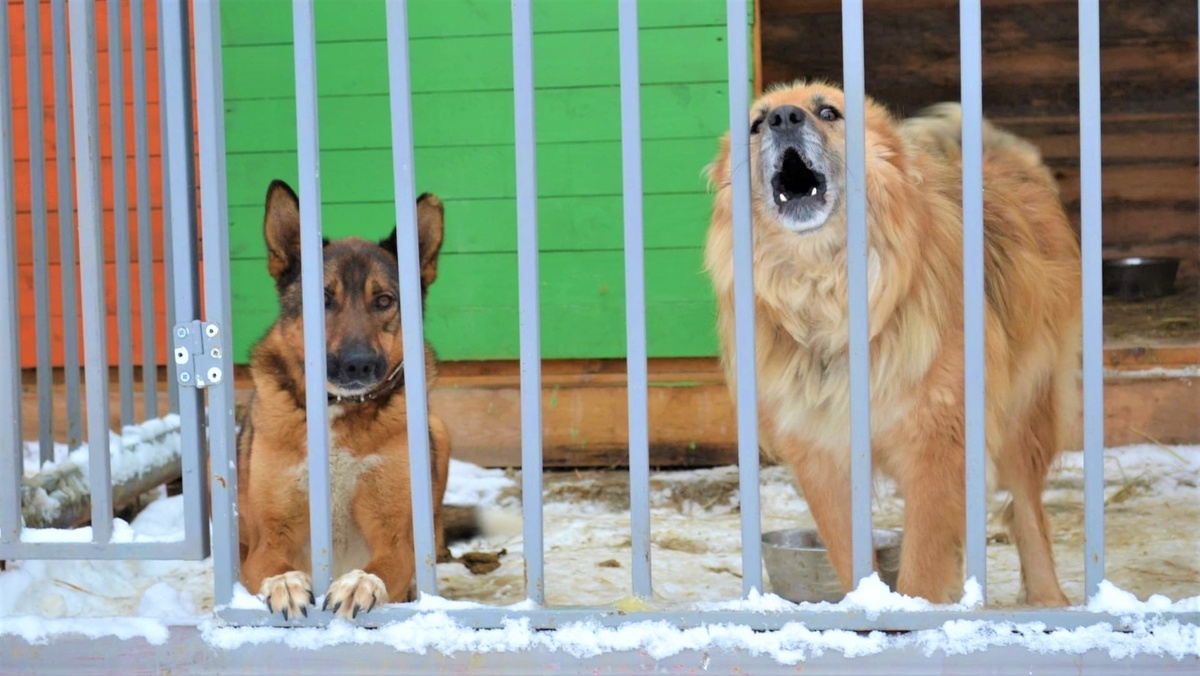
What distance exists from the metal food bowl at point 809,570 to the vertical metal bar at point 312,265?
4.84 ft

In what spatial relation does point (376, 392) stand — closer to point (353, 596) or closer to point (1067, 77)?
point (353, 596)

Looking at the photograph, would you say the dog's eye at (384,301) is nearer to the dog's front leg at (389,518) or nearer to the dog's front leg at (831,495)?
the dog's front leg at (389,518)

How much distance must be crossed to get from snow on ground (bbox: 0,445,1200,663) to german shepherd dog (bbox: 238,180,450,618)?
0.97 feet

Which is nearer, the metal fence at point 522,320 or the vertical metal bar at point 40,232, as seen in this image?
the metal fence at point 522,320

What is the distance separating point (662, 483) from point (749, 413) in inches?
101

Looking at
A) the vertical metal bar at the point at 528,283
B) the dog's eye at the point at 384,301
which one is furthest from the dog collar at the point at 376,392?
the vertical metal bar at the point at 528,283

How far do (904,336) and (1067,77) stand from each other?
496cm

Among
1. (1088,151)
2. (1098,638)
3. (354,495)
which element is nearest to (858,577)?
(1098,638)

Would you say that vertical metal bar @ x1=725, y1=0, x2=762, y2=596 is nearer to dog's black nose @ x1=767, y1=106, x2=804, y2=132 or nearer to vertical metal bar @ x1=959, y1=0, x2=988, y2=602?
vertical metal bar @ x1=959, y1=0, x2=988, y2=602

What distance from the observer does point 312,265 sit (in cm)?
216

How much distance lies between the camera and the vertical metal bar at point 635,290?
204 centimetres

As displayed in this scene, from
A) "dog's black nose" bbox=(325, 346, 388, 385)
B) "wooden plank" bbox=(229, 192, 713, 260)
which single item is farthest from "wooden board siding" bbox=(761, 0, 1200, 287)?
"dog's black nose" bbox=(325, 346, 388, 385)

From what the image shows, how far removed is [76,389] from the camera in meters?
3.64

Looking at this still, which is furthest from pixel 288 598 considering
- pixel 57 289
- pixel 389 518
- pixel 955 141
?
pixel 57 289
